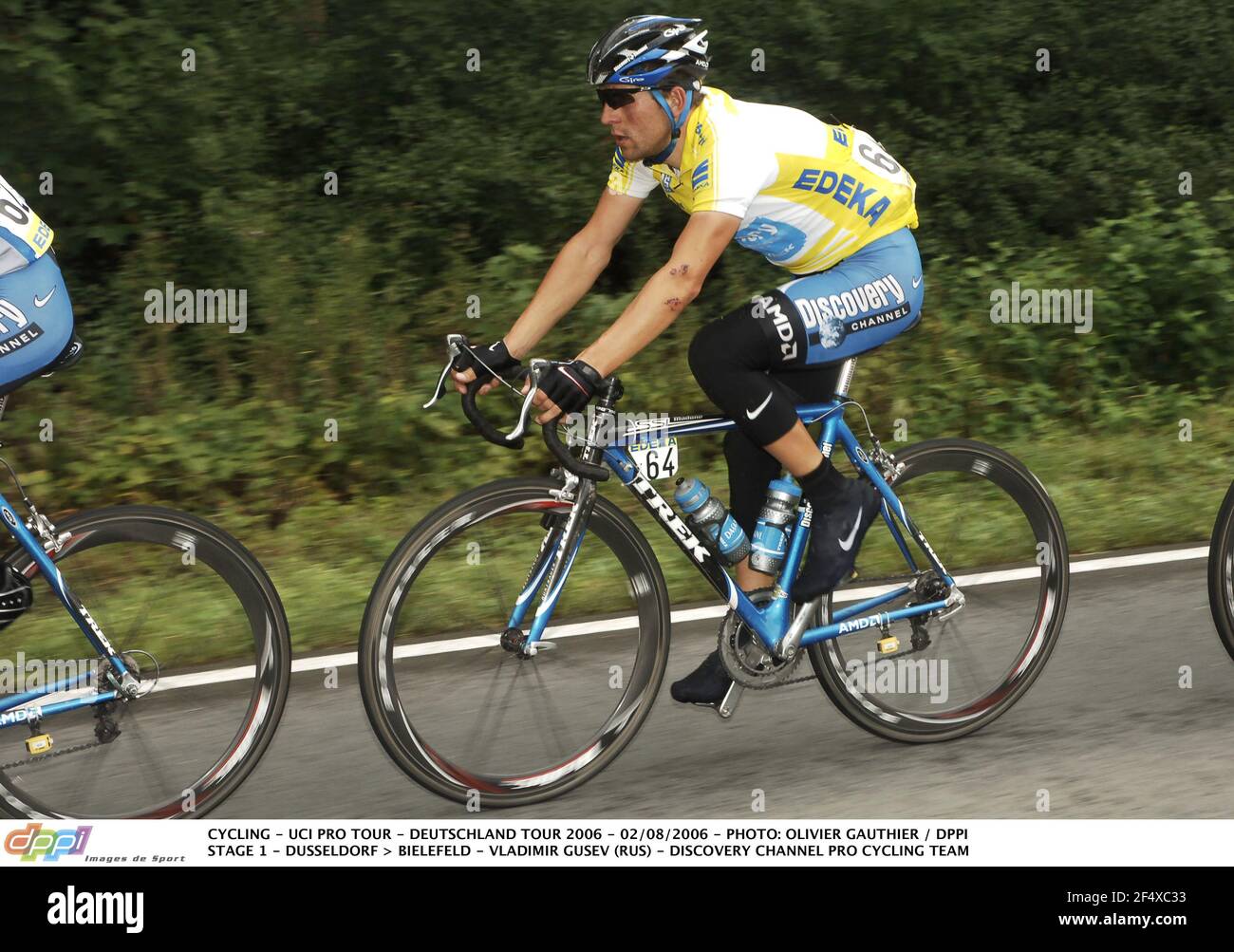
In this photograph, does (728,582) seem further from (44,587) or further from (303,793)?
(44,587)

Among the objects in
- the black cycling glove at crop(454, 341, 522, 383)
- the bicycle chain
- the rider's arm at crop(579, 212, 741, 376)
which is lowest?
the bicycle chain

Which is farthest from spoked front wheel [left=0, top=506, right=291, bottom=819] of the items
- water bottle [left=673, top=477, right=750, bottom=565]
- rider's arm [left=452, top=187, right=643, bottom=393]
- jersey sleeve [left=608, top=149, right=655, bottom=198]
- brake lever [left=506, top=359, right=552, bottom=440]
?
jersey sleeve [left=608, top=149, right=655, bottom=198]

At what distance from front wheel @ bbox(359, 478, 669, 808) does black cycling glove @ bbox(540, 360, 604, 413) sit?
38 cm

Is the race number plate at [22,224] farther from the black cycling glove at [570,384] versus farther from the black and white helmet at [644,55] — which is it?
the black and white helmet at [644,55]

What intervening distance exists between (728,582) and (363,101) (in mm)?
7748

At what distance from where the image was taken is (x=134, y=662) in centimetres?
420

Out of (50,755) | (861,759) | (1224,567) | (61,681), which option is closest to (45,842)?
(50,755)

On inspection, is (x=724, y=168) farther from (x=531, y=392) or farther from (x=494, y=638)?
(x=494, y=638)

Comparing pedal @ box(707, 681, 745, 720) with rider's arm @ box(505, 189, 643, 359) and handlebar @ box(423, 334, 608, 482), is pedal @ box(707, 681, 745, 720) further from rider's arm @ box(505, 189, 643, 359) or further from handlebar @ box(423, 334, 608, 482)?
rider's arm @ box(505, 189, 643, 359)

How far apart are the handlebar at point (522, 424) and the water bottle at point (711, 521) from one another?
32 centimetres

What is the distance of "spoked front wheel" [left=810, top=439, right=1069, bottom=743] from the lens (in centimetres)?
481

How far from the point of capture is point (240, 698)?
4480mm

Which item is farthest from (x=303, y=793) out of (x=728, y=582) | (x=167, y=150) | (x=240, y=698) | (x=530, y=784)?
(x=167, y=150)

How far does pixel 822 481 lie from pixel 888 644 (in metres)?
0.64
